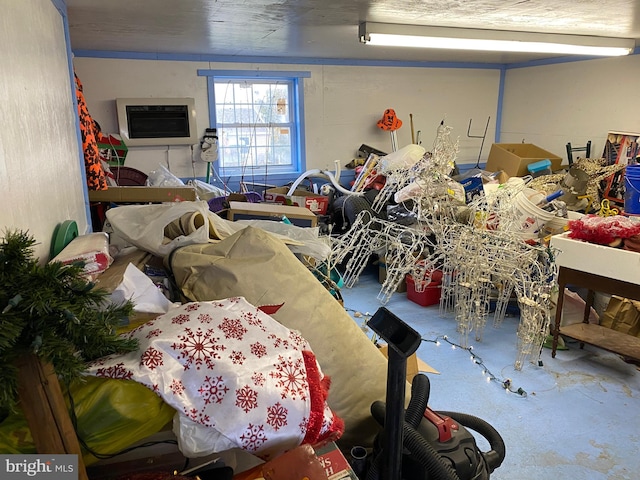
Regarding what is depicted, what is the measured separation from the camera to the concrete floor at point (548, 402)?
2.38m

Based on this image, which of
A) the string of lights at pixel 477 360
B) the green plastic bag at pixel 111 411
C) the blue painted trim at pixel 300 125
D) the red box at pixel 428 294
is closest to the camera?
the green plastic bag at pixel 111 411

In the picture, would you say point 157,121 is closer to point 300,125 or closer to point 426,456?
point 300,125

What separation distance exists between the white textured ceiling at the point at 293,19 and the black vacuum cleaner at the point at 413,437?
2278 mm

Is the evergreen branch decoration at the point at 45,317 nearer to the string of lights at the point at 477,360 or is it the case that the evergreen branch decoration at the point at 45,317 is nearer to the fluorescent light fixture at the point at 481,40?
the string of lights at the point at 477,360

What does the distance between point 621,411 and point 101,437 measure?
295 cm

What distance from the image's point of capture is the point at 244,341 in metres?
1.11

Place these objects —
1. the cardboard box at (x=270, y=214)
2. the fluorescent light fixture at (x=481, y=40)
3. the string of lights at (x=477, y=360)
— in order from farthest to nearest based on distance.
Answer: the fluorescent light fixture at (x=481, y=40) < the cardboard box at (x=270, y=214) < the string of lights at (x=477, y=360)

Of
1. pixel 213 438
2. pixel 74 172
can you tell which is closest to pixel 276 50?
pixel 74 172

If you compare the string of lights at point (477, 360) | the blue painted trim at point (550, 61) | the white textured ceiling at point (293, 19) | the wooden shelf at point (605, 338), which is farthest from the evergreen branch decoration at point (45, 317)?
the blue painted trim at point (550, 61)

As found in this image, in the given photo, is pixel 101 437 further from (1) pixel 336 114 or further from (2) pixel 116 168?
(1) pixel 336 114

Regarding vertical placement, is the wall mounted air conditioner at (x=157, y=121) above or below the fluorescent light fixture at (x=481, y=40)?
below

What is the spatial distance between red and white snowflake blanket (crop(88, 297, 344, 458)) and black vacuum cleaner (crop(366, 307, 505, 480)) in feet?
0.56

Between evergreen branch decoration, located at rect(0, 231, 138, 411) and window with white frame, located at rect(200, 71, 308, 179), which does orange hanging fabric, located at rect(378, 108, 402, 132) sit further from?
evergreen branch decoration, located at rect(0, 231, 138, 411)

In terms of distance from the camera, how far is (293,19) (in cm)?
328
